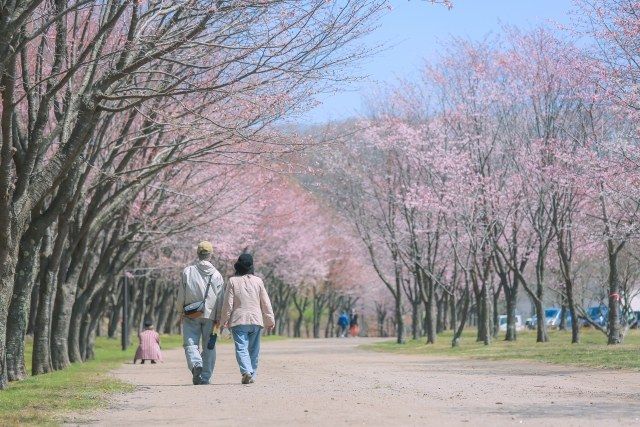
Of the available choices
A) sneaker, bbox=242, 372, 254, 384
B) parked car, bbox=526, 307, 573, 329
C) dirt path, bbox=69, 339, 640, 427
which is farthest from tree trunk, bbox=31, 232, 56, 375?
parked car, bbox=526, 307, 573, 329

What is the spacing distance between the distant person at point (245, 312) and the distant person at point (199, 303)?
0.70ft

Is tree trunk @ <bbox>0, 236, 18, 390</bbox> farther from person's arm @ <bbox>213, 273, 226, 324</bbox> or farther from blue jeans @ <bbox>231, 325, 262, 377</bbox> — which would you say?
→ blue jeans @ <bbox>231, 325, 262, 377</bbox>

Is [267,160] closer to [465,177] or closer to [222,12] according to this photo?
[222,12]

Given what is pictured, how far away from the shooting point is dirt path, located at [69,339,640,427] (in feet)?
27.7

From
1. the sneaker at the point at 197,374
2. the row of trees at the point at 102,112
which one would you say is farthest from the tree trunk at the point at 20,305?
the sneaker at the point at 197,374

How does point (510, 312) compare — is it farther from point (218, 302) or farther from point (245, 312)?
point (245, 312)

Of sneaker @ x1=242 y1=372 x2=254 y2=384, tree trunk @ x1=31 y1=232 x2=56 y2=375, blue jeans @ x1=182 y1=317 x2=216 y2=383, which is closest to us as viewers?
sneaker @ x1=242 y1=372 x2=254 y2=384

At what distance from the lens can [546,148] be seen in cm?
3002

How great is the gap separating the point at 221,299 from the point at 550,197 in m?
19.8

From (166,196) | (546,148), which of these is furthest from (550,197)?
(166,196)

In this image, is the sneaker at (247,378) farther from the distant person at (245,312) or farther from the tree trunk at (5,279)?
the tree trunk at (5,279)

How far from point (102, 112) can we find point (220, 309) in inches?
122

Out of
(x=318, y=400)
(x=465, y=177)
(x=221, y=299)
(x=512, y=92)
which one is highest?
(x=512, y=92)

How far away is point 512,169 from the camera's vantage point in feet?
108
